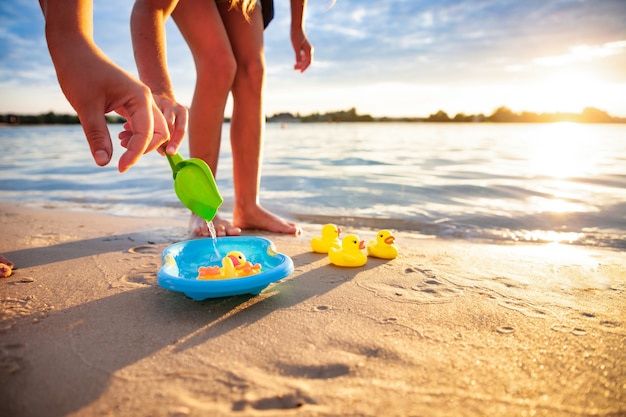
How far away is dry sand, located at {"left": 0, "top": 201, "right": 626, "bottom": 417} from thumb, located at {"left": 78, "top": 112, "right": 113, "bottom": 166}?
589 millimetres

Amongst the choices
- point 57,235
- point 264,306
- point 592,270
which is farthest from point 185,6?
point 592,270

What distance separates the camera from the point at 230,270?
1766mm

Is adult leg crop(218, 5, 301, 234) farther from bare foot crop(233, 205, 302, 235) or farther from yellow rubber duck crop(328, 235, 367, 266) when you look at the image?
yellow rubber duck crop(328, 235, 367, 266)

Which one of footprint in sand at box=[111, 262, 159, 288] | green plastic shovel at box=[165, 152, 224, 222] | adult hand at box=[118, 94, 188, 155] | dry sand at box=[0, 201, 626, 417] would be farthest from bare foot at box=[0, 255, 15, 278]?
adult hand at box=[118, 94, 188, 155]

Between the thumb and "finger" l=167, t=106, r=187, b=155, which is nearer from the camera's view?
the thumb

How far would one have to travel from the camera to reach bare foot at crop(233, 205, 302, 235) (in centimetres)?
304

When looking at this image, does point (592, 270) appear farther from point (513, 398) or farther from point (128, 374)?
point (128, 374)

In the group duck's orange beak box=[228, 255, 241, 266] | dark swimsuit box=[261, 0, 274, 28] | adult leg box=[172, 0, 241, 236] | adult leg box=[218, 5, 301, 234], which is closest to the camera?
duck's orange beak box=[228, 255, 241, 266]

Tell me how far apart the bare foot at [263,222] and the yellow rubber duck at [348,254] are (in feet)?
2.70

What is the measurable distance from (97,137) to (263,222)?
6.58 ft

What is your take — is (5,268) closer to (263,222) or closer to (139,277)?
(139,277)

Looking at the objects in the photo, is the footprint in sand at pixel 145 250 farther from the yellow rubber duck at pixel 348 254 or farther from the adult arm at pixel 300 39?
the adult arm at pixel 300 39

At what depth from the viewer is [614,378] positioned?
1.17 metres

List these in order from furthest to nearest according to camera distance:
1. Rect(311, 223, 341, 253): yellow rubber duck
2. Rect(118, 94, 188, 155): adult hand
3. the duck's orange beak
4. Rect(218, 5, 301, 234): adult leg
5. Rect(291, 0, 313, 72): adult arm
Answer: Rect(291, 0, 313, 72): adult arm → Rect(218, 5, 301, 234): adult leg → Rect(311, 223, 341, 253): yellow rubber duck → the duck's orange beak → Rect(118, 94, 188, 155): adult hand
